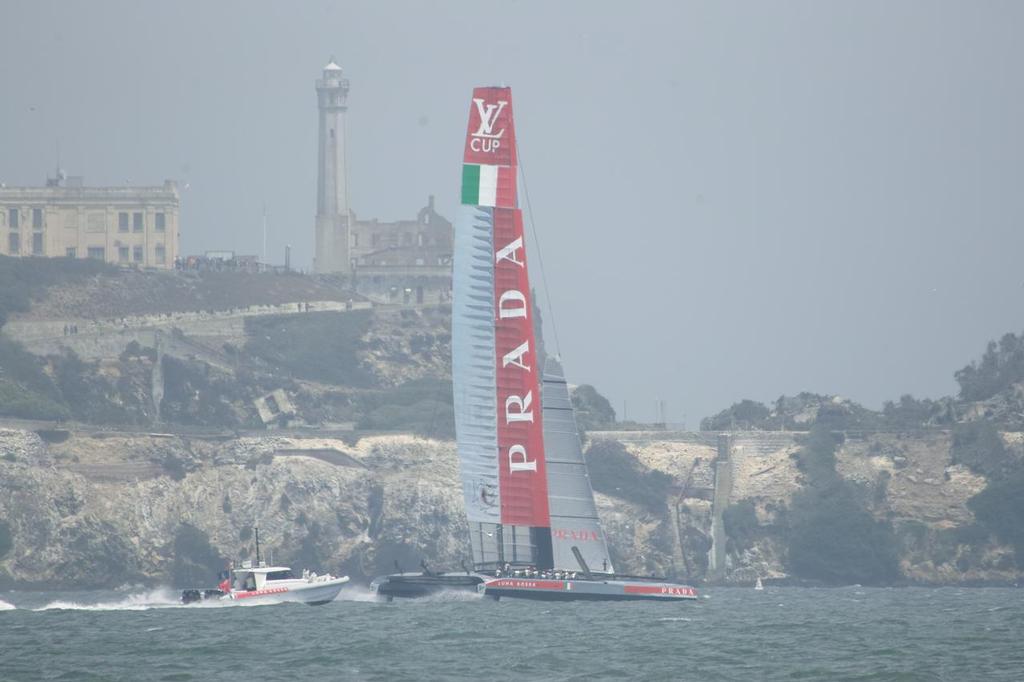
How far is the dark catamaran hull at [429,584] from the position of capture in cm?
7712

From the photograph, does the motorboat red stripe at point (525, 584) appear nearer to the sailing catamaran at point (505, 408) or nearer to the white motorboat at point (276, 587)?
the sailing catamaran at point (505, 408)

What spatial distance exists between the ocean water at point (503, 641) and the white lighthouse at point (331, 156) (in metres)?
78.0

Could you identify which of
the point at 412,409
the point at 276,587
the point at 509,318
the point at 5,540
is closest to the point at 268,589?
the point at 276,587

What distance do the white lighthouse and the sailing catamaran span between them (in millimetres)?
82505

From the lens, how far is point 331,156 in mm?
161750

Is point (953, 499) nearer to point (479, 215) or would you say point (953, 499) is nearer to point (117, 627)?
point (479, 215)

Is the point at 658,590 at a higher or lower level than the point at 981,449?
lower

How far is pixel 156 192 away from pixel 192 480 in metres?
41.1

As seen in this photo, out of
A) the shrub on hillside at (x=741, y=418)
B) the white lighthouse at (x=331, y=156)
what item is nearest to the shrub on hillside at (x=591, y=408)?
the shrub on hillside at (x=741, y=418)

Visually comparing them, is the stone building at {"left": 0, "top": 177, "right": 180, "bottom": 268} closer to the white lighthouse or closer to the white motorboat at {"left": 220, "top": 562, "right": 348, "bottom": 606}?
the white lighthouse

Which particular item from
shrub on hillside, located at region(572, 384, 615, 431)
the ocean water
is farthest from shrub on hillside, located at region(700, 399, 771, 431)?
the ocean water

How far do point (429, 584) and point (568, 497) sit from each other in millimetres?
5748

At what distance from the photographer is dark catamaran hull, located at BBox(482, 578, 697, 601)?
76.7 m

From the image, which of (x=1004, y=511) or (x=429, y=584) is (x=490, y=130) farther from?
(x=1004, y=511)
